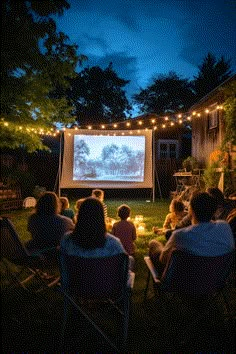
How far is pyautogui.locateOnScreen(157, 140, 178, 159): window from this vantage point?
21312 millimetres

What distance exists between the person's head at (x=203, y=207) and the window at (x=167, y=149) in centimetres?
1838

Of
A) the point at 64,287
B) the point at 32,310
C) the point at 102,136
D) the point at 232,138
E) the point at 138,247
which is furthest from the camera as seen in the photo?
the point at 102,136

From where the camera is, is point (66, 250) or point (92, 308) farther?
point (92, 308)

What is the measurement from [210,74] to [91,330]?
3960 cm

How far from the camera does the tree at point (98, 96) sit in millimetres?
33375

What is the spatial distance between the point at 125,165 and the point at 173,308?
31.8ft

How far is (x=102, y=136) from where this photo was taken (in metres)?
12.8

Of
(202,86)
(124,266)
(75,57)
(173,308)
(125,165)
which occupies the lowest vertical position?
(173,308)

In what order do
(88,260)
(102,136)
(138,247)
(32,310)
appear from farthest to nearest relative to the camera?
(102,136)
(138,247)
(32,310)
(88,260)

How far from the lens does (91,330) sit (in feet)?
9.98

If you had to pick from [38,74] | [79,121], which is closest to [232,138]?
[38,74]

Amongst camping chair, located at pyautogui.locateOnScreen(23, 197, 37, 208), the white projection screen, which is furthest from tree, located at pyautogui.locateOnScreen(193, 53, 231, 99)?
camping chair, located at pyautogui.locateOnScreen(23, 197, 37, 208)

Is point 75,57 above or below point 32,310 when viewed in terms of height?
above

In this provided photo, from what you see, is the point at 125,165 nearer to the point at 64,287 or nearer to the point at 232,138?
the point at 232,138
